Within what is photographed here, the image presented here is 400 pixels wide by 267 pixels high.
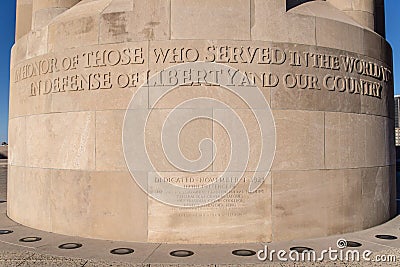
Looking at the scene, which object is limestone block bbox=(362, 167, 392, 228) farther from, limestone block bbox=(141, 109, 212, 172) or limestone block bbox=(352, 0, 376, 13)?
limestone block bbox=(352, 0, 376, 13)

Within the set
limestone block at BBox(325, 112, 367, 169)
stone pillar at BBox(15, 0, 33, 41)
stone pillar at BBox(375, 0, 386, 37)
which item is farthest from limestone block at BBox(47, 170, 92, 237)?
stone pillar at BBox(375, 0, 386, 37)

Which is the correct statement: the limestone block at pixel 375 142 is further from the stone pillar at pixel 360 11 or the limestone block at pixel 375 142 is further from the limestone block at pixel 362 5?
the limestone block at pixel 362 5

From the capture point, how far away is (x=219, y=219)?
24.3ft

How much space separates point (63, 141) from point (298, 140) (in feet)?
15.6

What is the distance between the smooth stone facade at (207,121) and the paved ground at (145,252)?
0.32m

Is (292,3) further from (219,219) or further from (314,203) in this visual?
(219,219)

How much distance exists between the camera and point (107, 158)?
775cm

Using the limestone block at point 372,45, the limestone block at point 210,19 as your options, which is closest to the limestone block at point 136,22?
the limestone block at point 210,19

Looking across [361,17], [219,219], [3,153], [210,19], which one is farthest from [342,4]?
[3,153]

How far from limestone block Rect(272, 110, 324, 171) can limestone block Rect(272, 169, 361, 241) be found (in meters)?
0.18

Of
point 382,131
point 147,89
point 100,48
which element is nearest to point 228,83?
point 147,89

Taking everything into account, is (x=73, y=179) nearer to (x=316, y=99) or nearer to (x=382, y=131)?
(x=316, y=99)

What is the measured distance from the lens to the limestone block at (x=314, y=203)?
7594 millimetres

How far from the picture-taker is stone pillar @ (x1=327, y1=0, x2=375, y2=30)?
33.1 ft
